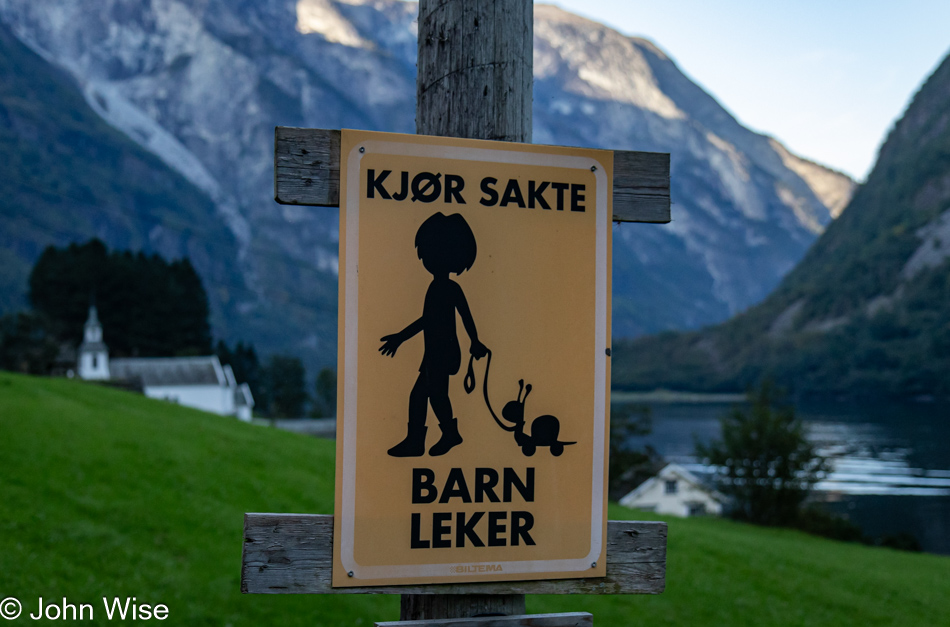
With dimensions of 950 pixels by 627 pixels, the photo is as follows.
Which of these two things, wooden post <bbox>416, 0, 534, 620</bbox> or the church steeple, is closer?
wooden post <bbox>416, 0, 534, 620</bbox>

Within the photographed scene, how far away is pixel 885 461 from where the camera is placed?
9144 cm

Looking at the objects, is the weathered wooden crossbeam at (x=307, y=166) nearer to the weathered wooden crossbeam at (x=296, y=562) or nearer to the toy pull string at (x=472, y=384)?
the toy pull string at (x=472, y=384)

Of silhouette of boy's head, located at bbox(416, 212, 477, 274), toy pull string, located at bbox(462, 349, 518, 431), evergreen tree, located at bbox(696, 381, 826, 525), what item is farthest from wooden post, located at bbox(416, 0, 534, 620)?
evergreen tree, located at bbox(696, 381, 826, 525)

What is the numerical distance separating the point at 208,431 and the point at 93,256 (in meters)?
70.4

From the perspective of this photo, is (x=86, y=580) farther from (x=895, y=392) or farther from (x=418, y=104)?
(x=895, y=392)

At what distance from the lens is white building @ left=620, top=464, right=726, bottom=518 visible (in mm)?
57531

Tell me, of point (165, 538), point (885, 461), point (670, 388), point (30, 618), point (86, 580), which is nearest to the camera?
point (30, 618)

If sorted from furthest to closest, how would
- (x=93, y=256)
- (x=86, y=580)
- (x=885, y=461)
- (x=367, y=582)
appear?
(x=885, y=461), (x=93, y=256), (x=86, y=580), (x=367, y=582)

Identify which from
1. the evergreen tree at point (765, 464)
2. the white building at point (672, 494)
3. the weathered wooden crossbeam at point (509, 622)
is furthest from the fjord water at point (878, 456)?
the weathered wooden crossbeam at point (509, 622)

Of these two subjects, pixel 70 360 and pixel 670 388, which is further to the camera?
pixel 670 388

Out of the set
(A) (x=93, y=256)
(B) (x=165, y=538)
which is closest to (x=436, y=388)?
(B) (x=165, y=538)

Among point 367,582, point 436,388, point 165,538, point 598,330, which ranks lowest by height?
point 165,538

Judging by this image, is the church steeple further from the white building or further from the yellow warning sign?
the yellow warning sign

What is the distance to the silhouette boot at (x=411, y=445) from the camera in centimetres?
291
